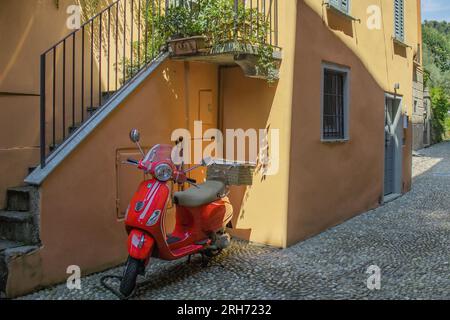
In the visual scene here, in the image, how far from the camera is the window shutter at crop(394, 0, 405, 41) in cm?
1011

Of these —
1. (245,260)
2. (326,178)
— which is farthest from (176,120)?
(326,178)

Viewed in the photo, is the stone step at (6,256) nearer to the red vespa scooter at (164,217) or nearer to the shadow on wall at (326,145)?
the red vespa scooter at (164,217)

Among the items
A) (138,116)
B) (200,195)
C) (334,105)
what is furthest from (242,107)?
(200,195)

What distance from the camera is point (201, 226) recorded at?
5.11 metres

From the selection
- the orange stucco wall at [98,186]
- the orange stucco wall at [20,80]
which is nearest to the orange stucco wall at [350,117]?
the orange stucco wall at [98,186]

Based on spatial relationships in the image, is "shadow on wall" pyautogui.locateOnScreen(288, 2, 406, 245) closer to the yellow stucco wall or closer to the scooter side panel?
the yellow stucco wall

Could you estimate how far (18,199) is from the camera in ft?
16.2

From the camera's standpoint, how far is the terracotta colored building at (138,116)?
4.71 metres

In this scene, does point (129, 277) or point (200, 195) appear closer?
point (129, 277)

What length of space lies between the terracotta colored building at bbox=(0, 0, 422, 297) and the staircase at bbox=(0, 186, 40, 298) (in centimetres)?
1

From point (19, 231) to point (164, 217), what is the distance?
139 cm

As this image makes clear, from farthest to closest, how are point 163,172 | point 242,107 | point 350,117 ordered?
point 350,117 < point 242,107 < point 163,172

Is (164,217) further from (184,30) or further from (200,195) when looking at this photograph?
(184,30)
